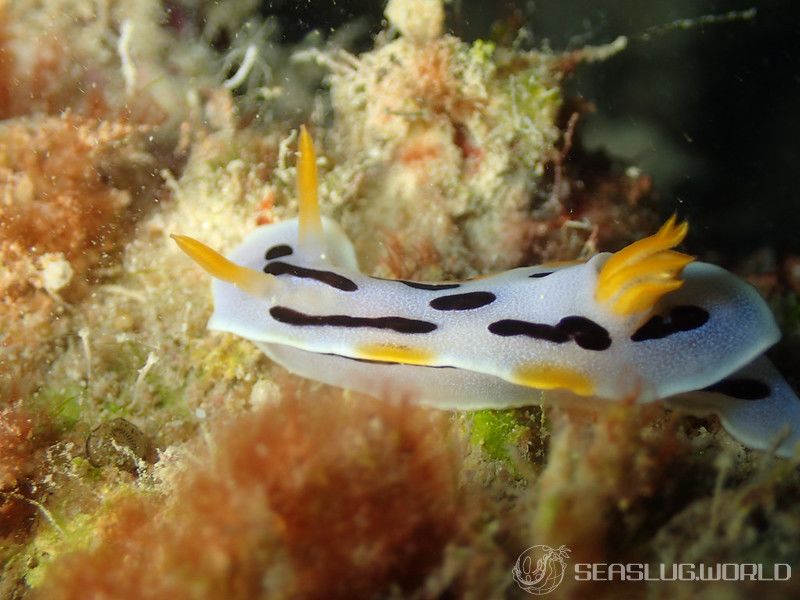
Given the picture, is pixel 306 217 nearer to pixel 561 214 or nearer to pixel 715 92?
pixel 561 214

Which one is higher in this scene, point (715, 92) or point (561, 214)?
point (715, 92)

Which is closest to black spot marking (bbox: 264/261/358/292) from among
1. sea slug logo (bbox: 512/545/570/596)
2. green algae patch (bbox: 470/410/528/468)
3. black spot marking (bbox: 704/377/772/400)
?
green algae patch (bbox: 470/410/528/468)

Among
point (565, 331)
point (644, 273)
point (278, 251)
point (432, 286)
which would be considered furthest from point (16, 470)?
point (644, 273)

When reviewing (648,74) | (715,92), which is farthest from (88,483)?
(715,92)

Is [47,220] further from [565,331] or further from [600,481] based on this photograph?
[600,481]

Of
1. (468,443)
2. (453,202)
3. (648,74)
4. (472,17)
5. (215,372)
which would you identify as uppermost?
(472,17)

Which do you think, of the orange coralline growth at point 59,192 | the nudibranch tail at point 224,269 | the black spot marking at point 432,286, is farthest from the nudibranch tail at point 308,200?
the orange coralline growth at point 59,192

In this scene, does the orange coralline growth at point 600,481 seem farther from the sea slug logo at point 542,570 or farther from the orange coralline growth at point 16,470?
the orange coralline growth at point 16,470
